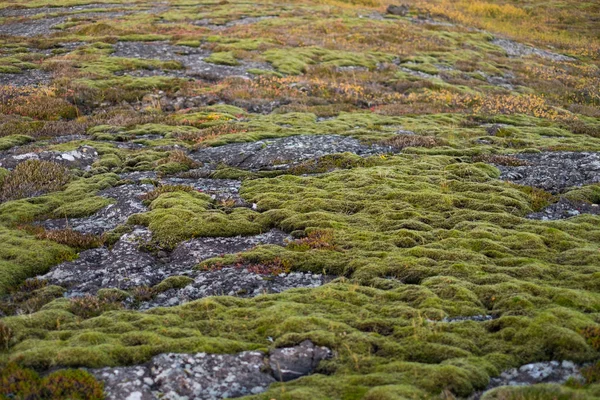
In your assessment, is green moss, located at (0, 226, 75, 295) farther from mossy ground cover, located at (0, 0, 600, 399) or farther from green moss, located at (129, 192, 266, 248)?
green moss, located at (129, 192, 266, 248)

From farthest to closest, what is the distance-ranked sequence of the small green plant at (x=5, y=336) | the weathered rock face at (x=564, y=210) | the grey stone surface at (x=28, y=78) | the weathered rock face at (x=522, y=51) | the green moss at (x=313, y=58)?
the weathered rock face at (x=522, y=51) → the green moss at (x=313, y=58) → the grey stone surface at (x=28, y=78) → the weathered rock face at (x=564, y=210) → the small green plant at (x=5, y=336)

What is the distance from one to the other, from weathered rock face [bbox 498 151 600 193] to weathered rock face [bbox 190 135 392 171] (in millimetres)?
6339

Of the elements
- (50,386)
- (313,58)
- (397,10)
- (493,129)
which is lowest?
(493,129)

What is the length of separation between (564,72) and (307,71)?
28.8 m

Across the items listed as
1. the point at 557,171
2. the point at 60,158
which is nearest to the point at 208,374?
the point at 60,158

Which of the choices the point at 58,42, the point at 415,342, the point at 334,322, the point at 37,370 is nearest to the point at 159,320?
the point at 37,370

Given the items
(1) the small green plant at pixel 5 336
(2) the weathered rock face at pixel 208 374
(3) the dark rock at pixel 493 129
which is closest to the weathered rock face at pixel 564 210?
(2) the weathered rock face at pixel 208 374

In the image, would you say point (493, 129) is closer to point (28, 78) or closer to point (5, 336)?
point (5, 336)

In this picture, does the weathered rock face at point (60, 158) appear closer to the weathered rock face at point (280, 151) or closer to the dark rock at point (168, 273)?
the weathered rock face at point (280, 151)

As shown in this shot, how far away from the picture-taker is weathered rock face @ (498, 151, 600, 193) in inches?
770

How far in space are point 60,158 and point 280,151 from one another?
988cm

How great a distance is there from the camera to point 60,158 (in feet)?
73.0

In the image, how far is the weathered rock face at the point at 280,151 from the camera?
74.7ft

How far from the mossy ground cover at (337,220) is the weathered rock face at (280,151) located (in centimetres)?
92
